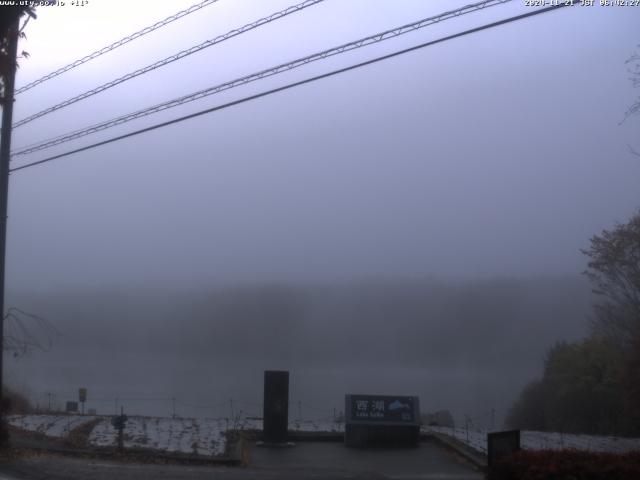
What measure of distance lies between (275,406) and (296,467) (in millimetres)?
4793

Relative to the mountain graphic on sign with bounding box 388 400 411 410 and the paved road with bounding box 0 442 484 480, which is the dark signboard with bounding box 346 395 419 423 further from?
the paved road with bounding box 0 442 484 480

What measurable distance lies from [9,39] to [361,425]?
57.0 ft

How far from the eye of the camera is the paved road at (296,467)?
58.5ft

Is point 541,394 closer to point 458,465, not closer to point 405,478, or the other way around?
point 458,465

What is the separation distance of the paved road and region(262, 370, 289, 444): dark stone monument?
2.41ft

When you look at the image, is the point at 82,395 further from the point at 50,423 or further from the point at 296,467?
the point at 296,467

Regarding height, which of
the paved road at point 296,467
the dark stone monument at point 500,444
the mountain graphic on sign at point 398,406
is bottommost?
the paved road at point 296,467

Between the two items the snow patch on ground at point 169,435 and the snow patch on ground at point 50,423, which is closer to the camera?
the snow patch on ground at point 169,435

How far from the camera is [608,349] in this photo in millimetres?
43531

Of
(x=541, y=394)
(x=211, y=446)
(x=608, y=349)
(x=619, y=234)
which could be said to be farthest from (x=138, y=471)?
(x=541, y=394)

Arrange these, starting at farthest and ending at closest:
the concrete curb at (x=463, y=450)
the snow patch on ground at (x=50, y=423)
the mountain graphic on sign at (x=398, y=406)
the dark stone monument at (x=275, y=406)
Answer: the mountain graphic on sign at (x=398, y=406) → the snow patch on ground at (x=50, y=423) → the dark stone monument at (x=275, y=406) → the concrete curb at (x=463, y=450)

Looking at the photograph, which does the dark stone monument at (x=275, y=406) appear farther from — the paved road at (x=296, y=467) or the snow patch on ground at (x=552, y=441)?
the snow patch on ground at (x=552, y=441)

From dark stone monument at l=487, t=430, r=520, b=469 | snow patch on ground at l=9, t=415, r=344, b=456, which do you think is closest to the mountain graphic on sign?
snow patch on ground at l=9, t=415, r=344, b=456

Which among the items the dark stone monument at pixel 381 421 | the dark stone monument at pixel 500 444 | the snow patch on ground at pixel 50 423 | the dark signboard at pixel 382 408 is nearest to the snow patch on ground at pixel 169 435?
the snow patch on ground at pixel 50 423
